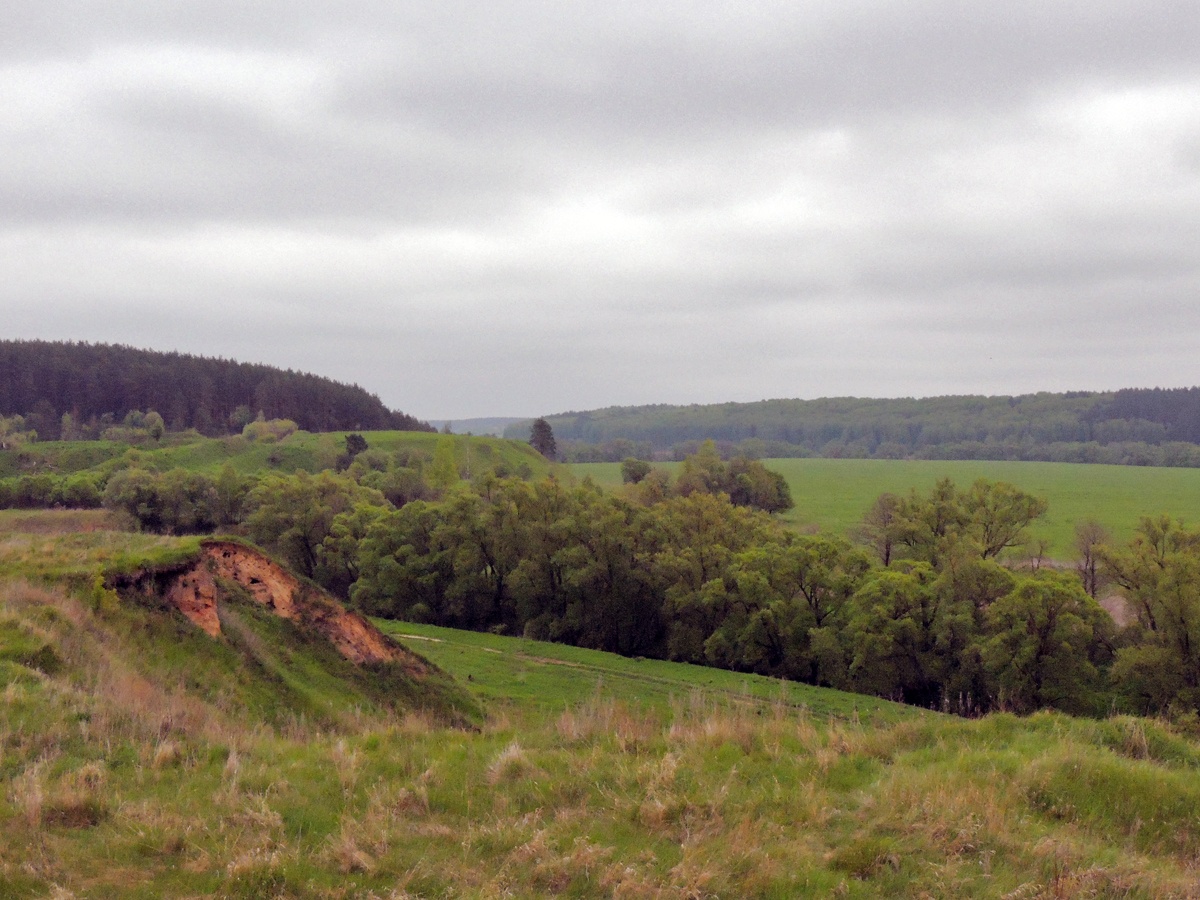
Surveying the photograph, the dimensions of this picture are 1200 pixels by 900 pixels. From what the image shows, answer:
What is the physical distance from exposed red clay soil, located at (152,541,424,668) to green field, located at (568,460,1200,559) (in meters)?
56.8

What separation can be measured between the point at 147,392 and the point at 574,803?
6808 inches

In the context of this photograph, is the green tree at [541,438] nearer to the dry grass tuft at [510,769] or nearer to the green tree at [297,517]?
the green tree at [297,517]

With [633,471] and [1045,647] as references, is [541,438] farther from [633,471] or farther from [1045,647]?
[1045,647]

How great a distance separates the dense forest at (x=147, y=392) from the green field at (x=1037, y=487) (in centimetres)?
6054

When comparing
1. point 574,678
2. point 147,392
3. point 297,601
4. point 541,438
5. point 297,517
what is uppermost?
point 147,392

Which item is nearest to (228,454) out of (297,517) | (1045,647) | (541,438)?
(541,438)

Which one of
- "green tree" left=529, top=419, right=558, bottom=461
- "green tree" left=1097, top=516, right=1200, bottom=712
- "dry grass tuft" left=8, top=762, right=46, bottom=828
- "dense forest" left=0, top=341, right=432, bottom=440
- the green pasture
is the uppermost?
"dense forest" left=0, top=341, right=432, bottom=440

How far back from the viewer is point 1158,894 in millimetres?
6770

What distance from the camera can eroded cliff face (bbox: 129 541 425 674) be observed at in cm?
2109

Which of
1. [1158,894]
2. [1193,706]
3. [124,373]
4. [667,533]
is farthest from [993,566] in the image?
[124,373]

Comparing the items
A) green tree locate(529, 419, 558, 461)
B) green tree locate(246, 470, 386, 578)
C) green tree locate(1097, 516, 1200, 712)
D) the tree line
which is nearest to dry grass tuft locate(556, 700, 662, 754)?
the tree line

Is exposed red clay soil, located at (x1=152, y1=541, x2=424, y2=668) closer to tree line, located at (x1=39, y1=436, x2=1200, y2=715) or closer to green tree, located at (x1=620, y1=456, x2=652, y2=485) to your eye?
tree line, located at (x1=39, y1=436, x2=1200, y2=715)

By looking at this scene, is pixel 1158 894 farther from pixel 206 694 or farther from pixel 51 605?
pixel 51 605

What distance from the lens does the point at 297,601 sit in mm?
21859
